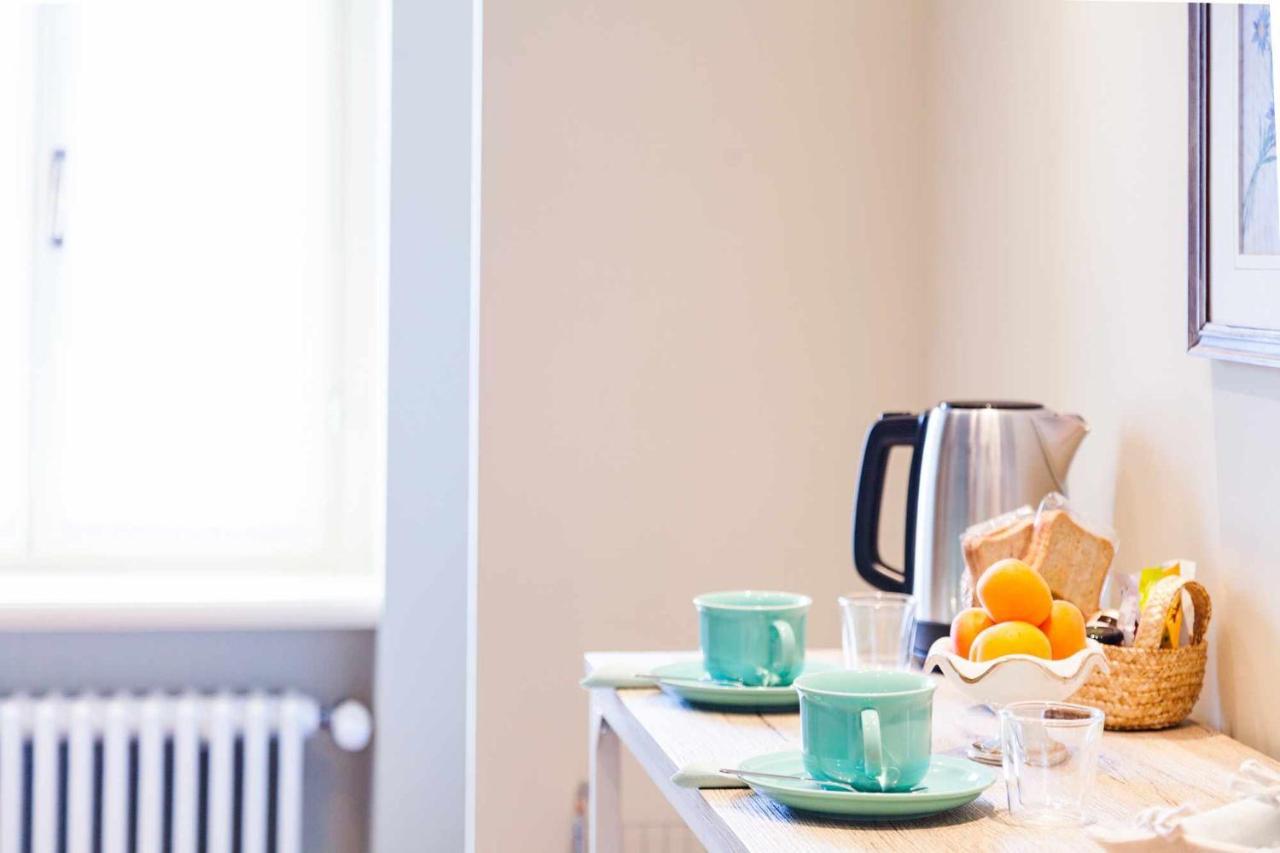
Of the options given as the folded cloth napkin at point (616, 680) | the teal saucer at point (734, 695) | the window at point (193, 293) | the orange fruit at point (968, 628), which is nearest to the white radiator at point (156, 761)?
the window at point (193, 293)

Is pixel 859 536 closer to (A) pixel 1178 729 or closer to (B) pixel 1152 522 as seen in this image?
(B) pixel 1152 522

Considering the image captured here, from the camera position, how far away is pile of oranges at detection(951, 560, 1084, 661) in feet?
3.78

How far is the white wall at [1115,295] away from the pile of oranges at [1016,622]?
0.65 ft

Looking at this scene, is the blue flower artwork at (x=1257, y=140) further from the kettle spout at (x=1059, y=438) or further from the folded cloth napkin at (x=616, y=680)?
the folded cloth napkin at (x=616, y=680)

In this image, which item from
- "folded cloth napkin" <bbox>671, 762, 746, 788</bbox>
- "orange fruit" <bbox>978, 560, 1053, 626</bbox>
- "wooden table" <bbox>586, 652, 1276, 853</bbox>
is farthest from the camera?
"orange fruit" <bbox>978, 560, 1053, 626</bbox>

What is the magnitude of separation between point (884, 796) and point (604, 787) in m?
0.61

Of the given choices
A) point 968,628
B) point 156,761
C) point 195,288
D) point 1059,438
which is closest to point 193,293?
point 195,288

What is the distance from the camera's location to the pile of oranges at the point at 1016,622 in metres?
1.15

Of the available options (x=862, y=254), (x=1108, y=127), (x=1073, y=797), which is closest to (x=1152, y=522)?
(x=1108, y=127)

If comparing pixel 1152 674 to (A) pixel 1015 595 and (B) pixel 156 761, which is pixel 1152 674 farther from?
(B) pixel 156 761

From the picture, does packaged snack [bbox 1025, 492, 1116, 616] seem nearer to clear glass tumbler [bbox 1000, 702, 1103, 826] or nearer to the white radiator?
clear glass tumbler [bbox 1000, 702, 1103, 826]

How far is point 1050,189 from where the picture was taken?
164 centimetres

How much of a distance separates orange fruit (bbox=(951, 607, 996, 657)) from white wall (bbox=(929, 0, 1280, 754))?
246 millimetres

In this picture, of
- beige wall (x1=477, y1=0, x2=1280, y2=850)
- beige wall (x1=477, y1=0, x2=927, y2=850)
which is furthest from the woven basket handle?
beige wall (x1=477, y1=0, x2=927, y2=850)
